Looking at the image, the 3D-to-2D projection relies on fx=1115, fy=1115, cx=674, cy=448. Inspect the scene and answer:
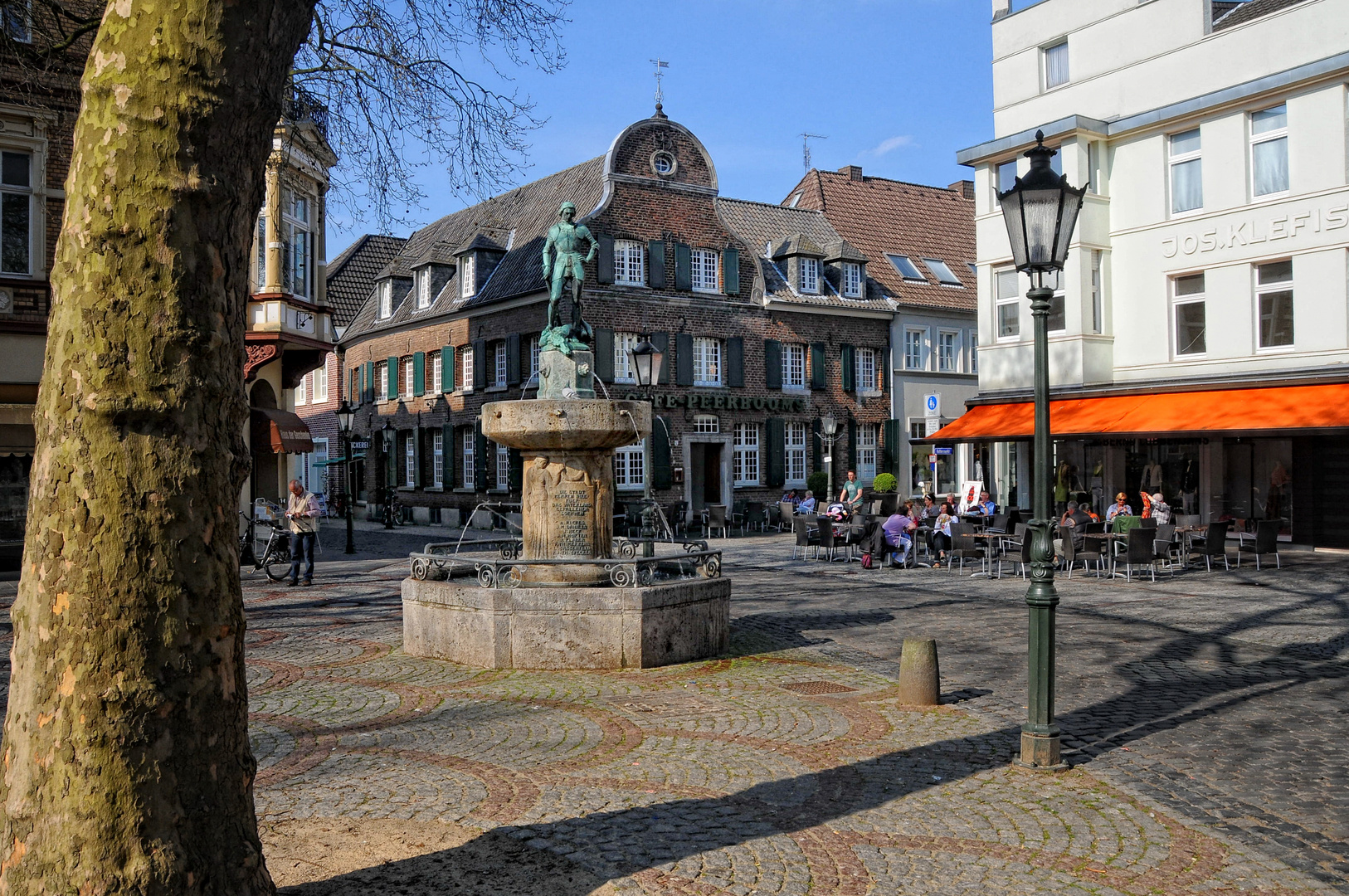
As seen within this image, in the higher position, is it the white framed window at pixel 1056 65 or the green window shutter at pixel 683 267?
the white framed window at pixel 1056 65

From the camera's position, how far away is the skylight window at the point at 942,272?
38.6 metres

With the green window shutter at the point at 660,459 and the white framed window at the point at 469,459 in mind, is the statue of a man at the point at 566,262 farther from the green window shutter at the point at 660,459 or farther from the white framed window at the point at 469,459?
the white framed window at the point at 469,459

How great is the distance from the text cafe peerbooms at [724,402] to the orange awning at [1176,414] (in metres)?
8.45

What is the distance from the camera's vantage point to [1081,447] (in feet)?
80.1

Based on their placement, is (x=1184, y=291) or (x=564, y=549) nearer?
(x=564, y=549)

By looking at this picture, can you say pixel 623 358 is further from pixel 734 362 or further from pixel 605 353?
pixel 734 362

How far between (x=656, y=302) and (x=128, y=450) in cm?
2833

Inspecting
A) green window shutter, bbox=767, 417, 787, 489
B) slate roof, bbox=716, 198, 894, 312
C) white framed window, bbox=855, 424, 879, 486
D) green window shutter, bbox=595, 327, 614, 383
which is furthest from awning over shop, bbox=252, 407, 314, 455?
white framed window, bbox=855, 424, 879, 486

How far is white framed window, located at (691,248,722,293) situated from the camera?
106ft

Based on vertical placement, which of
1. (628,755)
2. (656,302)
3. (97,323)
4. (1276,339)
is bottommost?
(628,755)

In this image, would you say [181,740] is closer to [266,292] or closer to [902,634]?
[902,634]

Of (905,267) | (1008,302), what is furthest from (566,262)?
(905,267)

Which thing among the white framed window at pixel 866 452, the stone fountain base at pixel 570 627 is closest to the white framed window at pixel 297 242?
the stone fountain base at pixel 570 627

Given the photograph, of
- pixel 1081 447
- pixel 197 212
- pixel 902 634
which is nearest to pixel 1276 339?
pixel 1081 447
